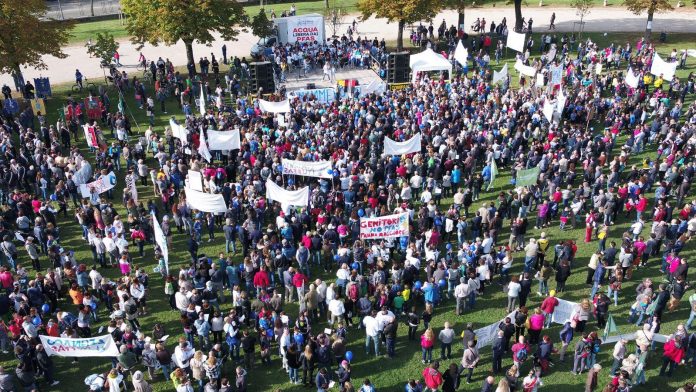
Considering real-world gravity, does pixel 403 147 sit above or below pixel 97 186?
above

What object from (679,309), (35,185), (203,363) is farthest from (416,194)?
(35,185)

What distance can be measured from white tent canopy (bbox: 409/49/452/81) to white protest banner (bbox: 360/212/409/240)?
1846 centimetres

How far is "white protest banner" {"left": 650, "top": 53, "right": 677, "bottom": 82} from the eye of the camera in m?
31.5

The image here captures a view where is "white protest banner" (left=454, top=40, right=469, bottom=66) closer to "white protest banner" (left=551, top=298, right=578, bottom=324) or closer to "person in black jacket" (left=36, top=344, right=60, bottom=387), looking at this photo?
"white protest banner" (left=551, top=298, right=578, bottom=324)

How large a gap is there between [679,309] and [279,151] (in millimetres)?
15340

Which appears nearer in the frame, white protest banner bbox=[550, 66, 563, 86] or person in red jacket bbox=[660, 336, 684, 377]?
person in red jacket bbox=[660, 336, 684, 377]

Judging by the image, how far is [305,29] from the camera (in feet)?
145

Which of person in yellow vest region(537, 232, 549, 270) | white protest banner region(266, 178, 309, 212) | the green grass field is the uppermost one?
white protest banner region(266, 178, 309, 212)

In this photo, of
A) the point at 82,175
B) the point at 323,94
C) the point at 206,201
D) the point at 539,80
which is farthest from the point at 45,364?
the point at 539,80

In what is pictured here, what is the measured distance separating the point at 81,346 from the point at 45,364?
1032 millimetres

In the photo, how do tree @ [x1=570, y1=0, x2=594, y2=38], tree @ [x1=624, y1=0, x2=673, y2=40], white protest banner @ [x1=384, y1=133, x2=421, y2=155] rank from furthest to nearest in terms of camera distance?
1. tree @ [x1=570, y1=0, x2=594, y2=38]
2. tree @ [x1=624, y1=0, x2=673, y2=40]
3. white protest banner @ [x1=384, y1=133, x2=421, y2=155]

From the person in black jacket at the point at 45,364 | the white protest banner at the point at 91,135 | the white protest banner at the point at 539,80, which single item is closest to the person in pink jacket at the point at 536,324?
the person in black jacket at the point at 45,364

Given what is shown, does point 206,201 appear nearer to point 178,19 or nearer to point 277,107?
point 277,107

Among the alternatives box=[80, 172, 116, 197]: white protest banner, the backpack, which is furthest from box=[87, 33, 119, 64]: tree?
the backpack
